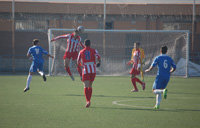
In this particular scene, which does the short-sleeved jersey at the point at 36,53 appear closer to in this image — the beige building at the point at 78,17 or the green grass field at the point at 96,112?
the green grass field at the point at 96,112

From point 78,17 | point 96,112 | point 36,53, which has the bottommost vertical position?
point 96,112

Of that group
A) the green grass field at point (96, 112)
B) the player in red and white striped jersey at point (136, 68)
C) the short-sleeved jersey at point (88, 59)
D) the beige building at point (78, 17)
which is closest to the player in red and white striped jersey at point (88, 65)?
the short-sleeved jersey at point (88, 59)

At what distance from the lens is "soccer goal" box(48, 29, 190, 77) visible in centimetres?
2553

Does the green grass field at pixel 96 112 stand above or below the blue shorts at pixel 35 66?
below

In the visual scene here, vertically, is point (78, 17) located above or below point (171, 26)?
above

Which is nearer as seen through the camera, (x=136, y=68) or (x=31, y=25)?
(x=136, y=68)

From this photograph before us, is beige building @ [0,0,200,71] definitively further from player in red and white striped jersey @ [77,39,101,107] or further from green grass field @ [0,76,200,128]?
player in red and white striped jersey @ [77,39,101,107]

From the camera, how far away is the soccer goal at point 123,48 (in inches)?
1005

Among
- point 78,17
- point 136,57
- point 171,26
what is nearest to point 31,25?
point 78,17

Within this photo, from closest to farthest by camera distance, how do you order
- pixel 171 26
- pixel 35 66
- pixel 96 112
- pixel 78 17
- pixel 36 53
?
pixel 96 112 → pixel 35 66 → pixel 36 53 → pixel 171 26 → pixel 78 17

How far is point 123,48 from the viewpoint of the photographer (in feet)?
87.0

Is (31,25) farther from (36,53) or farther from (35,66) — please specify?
(35,66)

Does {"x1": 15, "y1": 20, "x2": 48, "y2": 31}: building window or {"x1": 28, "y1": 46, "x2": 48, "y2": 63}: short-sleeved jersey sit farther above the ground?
{"x1": 15, "y1": 20, "x2": 48, "y2": 31}: building window

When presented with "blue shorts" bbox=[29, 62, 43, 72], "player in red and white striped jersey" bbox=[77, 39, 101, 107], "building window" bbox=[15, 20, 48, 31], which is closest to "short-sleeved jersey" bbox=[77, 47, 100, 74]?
"player in red and white striped jersey" bbox=[77, 39, 101, 107]
